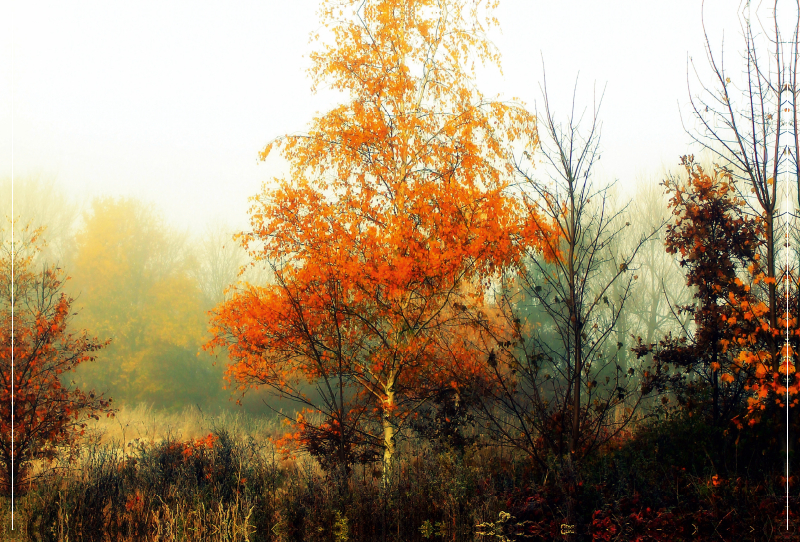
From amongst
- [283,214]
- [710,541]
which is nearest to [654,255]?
[283,214]

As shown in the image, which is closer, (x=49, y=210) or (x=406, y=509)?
(x=406, y=509)

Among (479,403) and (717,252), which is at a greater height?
(717,252)

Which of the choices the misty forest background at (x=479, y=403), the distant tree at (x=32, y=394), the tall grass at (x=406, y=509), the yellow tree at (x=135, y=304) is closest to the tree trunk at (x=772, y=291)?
the misty forest background at (x=479, y=403)

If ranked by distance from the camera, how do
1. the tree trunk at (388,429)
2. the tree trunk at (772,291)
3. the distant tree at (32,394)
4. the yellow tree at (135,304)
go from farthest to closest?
the yellow tree at (135,304) → the tree trunk at (388,429) → the distant tree at (32,394) → the tree trunk at (772,291)

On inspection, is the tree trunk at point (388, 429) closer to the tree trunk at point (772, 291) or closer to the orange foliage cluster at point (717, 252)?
the orange foliage cluster at point (717, 252)

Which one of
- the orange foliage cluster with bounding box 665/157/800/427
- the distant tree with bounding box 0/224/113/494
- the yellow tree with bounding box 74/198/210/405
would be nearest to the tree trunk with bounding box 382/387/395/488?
the distant tree with bounding box 0/224/113/494

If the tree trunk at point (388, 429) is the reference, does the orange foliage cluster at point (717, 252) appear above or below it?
above

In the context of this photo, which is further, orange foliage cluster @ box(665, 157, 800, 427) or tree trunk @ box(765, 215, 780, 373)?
orange foliage cluster @ box(665, 157, 800, 427)

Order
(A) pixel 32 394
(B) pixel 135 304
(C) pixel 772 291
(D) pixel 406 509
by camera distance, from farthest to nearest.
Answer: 1. (B) pixel 135 304
2. (A) pixel 32 394
3. (C) pixel 772 291
4. (D) pixel 406 509

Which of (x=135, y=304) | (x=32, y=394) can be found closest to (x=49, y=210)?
(x=135, y=304)

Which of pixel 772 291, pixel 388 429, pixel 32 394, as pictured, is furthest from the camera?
pixel 388 429

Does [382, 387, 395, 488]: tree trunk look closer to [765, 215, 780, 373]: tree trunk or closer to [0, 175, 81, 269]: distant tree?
[765, 215, 780, 373]: tree trunk

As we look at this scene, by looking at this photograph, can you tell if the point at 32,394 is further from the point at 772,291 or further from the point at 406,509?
the point at 772,291

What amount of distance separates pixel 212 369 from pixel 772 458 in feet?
88.1
